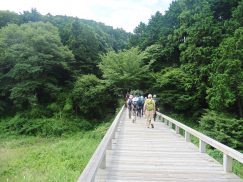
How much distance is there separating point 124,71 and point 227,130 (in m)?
11.8

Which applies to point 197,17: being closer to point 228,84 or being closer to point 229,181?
point 228,84

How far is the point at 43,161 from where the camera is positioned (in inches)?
744

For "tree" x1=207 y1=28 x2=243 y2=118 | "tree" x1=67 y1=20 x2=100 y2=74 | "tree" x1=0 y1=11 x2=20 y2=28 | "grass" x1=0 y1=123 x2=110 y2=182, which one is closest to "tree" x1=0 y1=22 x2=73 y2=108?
"tree" x1=67 y1=20 x2=100 y2=74

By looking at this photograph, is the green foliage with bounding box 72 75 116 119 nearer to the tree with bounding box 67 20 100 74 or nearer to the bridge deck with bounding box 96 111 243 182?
the tree with bounding box 67 20 100 74

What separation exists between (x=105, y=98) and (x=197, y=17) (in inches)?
442

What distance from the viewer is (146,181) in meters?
5.78

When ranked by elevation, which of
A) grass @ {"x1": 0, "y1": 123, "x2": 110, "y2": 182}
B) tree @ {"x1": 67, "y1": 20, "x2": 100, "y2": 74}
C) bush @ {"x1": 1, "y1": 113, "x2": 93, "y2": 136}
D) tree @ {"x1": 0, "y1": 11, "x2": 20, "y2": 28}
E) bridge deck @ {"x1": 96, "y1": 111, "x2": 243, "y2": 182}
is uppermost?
tree @ {"x1": 0, "y1": 11, "x2": 20, "y2": 28}

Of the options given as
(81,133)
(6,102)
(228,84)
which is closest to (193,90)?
(228,84)

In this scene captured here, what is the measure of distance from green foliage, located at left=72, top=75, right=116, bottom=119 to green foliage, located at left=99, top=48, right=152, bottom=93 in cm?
125

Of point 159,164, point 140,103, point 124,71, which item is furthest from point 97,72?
point 159,164

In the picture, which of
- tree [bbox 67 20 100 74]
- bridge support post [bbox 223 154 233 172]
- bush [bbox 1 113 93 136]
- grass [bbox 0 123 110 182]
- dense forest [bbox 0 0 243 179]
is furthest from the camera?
tree [bbox 67 20 100 74]

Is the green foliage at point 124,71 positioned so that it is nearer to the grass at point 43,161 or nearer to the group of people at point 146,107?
the grass at point 43,161

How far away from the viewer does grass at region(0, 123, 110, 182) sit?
14828 millimetres

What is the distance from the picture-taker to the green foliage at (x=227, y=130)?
19609 mm
